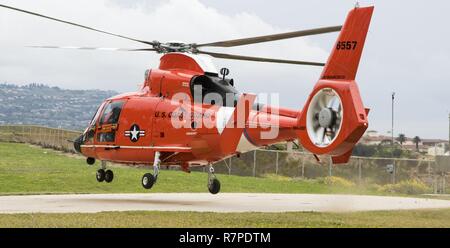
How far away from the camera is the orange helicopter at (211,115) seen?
67.1 ft

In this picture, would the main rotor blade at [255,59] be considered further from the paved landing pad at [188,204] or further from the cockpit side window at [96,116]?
the paved landing pad at [188,204]

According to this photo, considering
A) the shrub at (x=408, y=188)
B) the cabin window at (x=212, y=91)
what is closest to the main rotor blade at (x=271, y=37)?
the cabin window at (x=212, y=91)

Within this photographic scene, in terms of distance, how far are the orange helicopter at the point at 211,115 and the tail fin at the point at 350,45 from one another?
26mm

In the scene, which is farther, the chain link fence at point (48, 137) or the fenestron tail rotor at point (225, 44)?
the chain link fence at point (48, 137)

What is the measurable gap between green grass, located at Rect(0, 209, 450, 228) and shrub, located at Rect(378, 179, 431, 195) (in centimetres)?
2080

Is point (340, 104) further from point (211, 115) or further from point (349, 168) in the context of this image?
point (349, 168)

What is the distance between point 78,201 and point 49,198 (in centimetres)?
177

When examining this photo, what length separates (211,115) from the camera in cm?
2619

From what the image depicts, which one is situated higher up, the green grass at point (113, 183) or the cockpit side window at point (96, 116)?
the cockpit side window at point (96, 116)

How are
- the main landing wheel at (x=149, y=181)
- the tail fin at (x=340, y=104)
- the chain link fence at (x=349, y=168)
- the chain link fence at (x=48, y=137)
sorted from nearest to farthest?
1. the tail fin at (x=340, y=104)
2. the main landing wheel at (x=149, y=181)
3. the chain link fence at (x=349, y=168)
4. the chain link fence at (x=48, y=137)

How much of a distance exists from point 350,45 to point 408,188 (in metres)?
26.5

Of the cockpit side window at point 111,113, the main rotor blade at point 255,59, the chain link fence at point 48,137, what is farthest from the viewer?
the chain link fence at point 48,137

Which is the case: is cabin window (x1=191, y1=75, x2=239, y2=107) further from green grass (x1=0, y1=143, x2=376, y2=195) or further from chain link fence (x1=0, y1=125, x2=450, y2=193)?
A: chain link fence (x1=0, y1=125, x2=450, y2=193)
